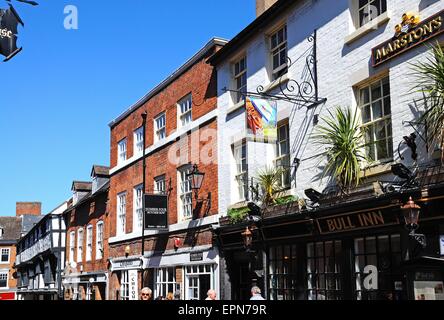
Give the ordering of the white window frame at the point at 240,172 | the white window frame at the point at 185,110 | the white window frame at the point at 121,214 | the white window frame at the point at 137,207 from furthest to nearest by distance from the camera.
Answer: the white window frame at the point at 121,214
the white window frame at the point at 137,207
the white window frame at the point at 185,110
the white window frame at the point at 240,172

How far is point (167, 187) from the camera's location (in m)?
18.0

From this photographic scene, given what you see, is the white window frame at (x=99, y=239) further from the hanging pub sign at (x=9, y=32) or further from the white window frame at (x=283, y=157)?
the hanging pub sign at (x=9, y=32)

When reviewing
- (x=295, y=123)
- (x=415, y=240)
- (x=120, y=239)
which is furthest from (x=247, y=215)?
(x=120, y=239)

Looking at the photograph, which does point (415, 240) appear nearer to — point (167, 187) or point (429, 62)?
point (429, 62)

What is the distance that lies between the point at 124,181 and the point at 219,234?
8792 mm

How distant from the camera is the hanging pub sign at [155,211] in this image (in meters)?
17.3

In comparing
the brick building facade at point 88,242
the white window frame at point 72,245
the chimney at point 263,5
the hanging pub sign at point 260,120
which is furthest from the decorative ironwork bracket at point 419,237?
the white window frame at point 72,245

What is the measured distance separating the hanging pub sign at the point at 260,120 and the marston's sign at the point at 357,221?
7.25ft

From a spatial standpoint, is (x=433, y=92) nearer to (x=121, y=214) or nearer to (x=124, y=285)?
(x=124, y=285)

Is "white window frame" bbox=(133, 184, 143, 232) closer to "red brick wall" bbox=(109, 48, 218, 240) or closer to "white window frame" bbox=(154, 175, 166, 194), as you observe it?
"red brick wall" bbox=(109, 48, 218, 240)

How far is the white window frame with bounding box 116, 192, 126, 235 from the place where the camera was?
73.5 feet

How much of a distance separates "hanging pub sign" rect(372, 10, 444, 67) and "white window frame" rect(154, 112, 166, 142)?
34.6 feet

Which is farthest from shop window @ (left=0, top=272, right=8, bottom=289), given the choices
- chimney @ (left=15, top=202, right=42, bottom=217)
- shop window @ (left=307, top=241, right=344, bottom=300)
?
shop window @ (left=307, top=241, right=344, bottom=300)

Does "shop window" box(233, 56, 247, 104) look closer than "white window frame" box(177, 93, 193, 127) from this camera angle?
Yes
